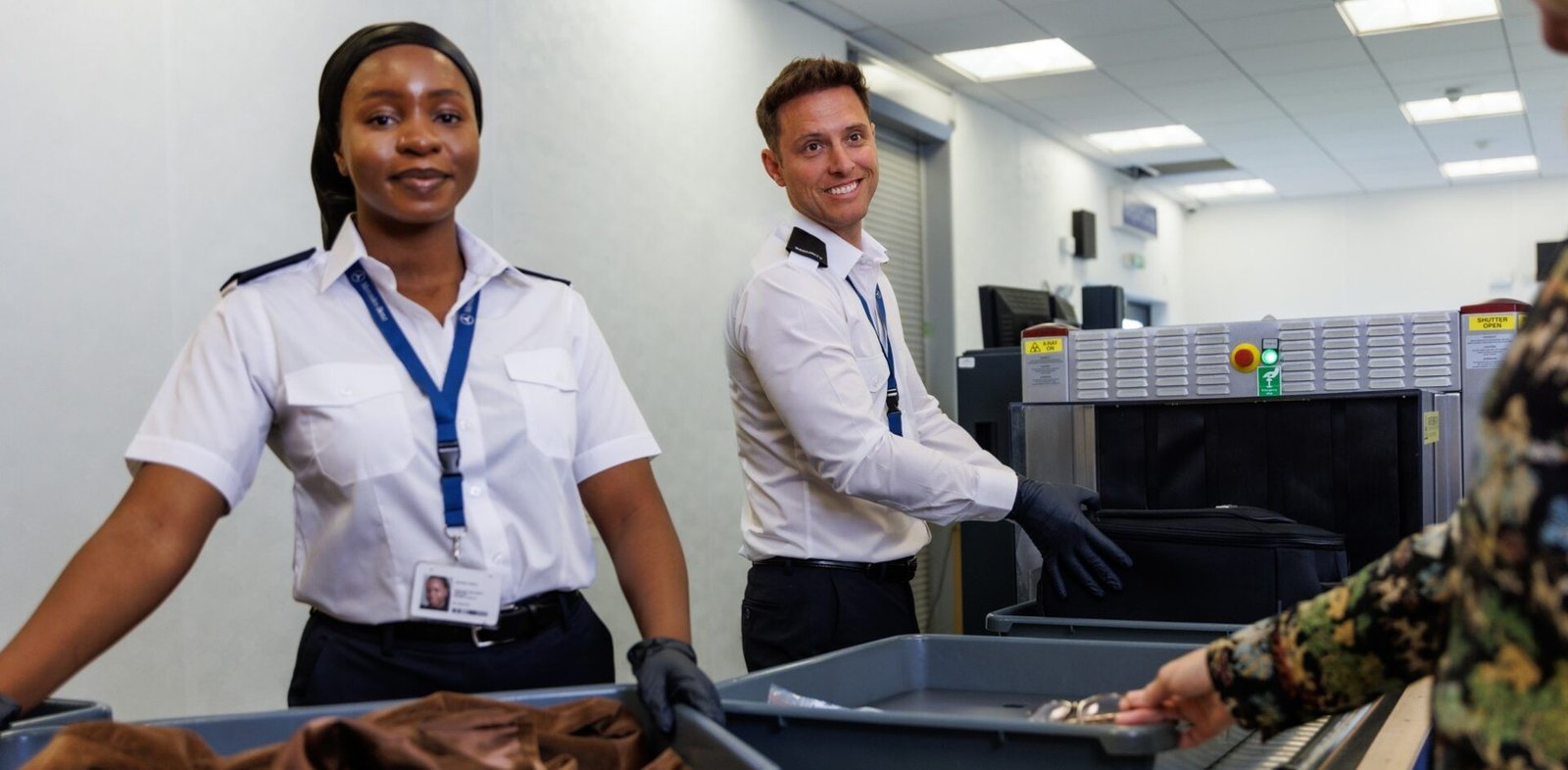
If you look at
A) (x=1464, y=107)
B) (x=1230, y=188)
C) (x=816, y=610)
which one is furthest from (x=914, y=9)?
(x=1230, y=188)

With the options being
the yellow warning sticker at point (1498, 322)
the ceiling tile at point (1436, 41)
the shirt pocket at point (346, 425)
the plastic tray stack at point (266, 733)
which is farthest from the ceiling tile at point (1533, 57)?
the plastic tray stack at point (266, 733)

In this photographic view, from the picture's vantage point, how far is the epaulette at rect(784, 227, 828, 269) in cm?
216

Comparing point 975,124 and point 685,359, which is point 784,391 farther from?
point 975,124

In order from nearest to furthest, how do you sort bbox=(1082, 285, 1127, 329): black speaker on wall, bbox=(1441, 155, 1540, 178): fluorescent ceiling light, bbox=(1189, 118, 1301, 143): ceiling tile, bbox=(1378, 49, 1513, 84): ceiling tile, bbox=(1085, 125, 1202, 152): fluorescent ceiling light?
bbox=(1082, 285, 1127, 329): black speaker on wall < bbox=(1378, 49, 1513, 84): ceiling tile < bbox=(1189, 118, 1301, 143): ceiling tile < bbox=(1085, 125, 1202, 152): fluorescent ceiling light < bbox=(1441, 155, 1540, 178): fluorescent ceiling light

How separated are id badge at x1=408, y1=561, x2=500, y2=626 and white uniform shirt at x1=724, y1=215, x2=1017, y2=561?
0.72 m

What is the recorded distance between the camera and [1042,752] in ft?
3.38

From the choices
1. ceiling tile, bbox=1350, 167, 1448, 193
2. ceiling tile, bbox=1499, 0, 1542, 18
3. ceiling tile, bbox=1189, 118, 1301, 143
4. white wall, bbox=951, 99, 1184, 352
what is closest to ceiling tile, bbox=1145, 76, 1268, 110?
ceiling tile, bbox=1189, 118, 1301, 143

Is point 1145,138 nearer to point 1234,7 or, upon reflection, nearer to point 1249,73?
point 1249,73

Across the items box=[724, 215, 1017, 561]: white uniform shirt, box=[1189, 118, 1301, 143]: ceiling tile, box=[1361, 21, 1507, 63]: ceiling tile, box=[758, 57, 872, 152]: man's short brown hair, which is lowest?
box=[724, 215, 1017, 561]: white uniform shirt

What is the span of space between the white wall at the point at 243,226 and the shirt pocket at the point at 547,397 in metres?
1.81

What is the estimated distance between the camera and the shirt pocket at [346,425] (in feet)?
4.52

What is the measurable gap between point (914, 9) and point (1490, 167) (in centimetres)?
636

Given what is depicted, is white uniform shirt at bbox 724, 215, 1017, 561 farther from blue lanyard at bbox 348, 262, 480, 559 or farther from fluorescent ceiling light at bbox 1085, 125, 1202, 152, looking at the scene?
fluorescent ceiling light at bbox 1085, 125, 1202, 152

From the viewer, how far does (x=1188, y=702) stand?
1.08m
